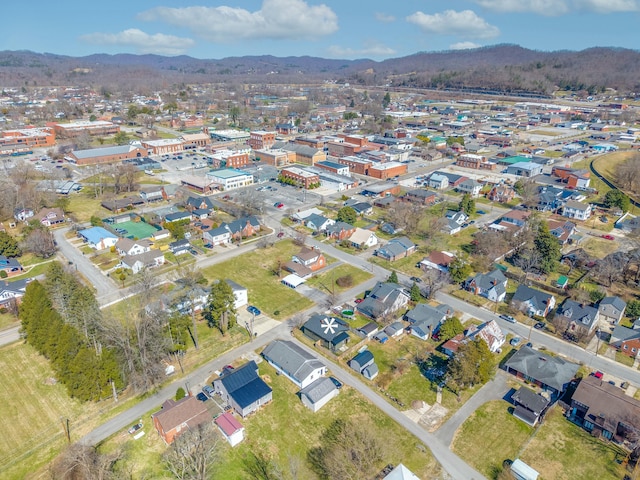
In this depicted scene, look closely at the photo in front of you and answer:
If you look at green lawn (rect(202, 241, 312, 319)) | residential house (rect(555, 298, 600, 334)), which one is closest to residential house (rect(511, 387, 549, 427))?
residential house (rect(555, 298, 600, 334))

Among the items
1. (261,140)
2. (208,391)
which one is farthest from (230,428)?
(261,140)

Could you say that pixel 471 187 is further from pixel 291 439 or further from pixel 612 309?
pixel 291 439

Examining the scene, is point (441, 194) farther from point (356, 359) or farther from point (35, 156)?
point (35, 156)

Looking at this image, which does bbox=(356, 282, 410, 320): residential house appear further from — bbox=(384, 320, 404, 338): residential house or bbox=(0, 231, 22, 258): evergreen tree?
bbox=(0, 231, 22, 258): evergreen tree

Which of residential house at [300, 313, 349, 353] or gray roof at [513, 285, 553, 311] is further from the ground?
gray roof at [513, 285, 553, 311]

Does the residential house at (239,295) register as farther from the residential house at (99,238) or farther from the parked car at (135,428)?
the residential house at (99,238)

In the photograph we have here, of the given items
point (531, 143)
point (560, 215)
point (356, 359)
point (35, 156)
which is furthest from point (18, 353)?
point (531, 143)
